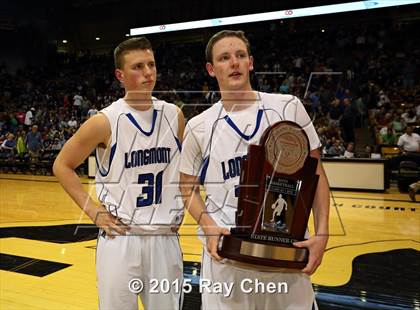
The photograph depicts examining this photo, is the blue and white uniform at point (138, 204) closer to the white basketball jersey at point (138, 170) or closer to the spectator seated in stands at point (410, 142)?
the white basketball jersey at point (138, 170)

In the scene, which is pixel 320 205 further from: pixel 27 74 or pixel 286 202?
pixel 27 74

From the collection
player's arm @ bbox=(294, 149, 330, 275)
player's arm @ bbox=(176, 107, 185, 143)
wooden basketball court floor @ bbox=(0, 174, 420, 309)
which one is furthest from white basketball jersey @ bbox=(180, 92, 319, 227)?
wooden basketball court floor @ bbox=(0, 174, 420, 309)

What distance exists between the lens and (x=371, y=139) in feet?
38.7

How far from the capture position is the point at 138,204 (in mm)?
2139

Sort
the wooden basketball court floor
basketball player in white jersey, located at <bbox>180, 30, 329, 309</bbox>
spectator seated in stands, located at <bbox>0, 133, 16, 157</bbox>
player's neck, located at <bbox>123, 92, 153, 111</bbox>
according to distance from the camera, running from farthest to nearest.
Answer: spectator seated in stands, located at <bbox>0, 133, 16, 157</bbox>
the wooden basketball court floor
player's neck, located at <bbox>123, 92, 153, 111</bbox>
basketball player in white jersey, located at <bbox>180, 30, 329, 309</bbox>

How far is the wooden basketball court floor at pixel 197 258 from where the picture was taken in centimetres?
386

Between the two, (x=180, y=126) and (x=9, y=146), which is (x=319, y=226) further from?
Result: (x=9, y=146)

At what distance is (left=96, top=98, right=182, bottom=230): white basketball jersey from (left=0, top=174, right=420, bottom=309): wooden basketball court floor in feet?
3.62

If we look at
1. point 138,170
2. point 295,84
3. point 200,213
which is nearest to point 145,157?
point 138,170

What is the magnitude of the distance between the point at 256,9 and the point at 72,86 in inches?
351

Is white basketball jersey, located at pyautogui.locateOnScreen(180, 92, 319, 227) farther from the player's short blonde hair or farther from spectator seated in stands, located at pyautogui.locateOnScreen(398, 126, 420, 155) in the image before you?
spectator seated in stands, located at pyautogui.locateOnScreen(398, 126, 420, 155)

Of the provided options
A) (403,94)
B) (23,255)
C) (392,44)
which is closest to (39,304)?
(23,255)

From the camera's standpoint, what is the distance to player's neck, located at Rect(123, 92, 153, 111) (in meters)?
2.17

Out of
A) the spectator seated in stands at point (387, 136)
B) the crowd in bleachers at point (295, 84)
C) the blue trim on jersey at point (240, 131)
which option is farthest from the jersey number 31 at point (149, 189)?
the spectator seated in stands at point (387, 136)
